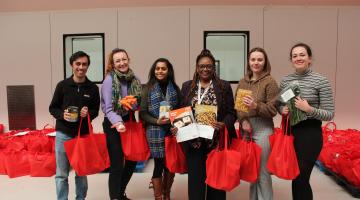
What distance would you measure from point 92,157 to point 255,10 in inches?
135

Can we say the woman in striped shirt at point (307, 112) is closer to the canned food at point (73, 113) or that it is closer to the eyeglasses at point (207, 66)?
the eyeglasses at point (207, 66)

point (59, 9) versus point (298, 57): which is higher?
point (59, 9)

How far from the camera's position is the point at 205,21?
4.38 metres

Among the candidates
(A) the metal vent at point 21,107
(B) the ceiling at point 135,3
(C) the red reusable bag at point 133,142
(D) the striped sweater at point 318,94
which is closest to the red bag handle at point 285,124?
(D) the striped sweater at point 318,94

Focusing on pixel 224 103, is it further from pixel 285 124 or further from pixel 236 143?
pixel 285 124

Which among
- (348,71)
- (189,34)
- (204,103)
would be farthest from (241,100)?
(348,71)

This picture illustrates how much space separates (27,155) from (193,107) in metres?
2.45

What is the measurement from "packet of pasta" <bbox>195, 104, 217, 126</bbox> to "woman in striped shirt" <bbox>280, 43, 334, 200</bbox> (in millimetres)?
495

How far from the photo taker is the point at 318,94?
6.26 ft

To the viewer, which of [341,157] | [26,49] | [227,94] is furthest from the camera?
[26,49]

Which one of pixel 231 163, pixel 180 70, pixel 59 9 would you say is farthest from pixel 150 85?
pixel 59 9

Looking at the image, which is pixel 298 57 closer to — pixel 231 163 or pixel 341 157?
pixel 231 163

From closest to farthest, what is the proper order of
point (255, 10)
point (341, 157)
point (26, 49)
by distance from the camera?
point (341, 157) < point (255, 10) < point (26, 49)

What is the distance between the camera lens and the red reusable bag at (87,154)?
2.25 meters
